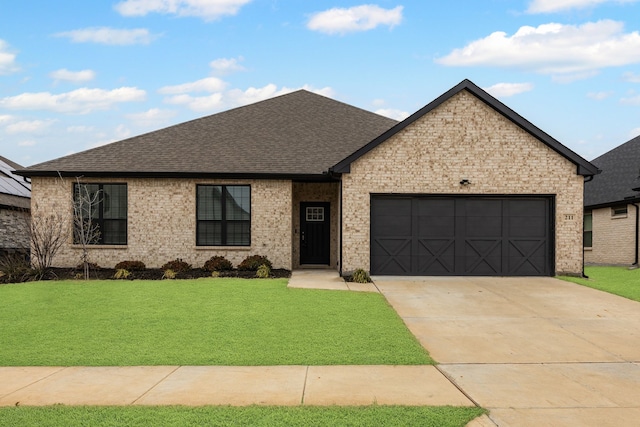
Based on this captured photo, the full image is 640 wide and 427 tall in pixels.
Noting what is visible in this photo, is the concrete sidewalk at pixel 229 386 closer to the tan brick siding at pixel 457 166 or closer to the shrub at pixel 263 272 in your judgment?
the shrub at pixel 263 272

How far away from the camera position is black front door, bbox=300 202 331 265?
19.5 metres

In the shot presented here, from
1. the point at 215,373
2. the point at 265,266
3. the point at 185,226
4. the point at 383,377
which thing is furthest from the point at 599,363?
the point at 185,226

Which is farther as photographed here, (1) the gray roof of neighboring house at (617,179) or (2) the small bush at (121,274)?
(1) the gray roof of neighboring house at (617,179)

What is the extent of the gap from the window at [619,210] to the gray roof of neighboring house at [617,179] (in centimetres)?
42

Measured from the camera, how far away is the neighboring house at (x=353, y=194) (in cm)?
1620

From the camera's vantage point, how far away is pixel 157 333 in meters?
8.90

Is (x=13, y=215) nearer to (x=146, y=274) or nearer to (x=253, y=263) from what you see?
(x=146, y=274)

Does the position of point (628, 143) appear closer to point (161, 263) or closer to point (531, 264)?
point (531, 264)

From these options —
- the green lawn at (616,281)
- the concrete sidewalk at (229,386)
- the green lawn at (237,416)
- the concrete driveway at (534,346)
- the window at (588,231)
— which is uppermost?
the window at (588,231)

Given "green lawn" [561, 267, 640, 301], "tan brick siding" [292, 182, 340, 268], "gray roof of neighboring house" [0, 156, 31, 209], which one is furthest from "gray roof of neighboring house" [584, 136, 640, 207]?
"gray roof of neighboring house" [0, 156, 31, 209]

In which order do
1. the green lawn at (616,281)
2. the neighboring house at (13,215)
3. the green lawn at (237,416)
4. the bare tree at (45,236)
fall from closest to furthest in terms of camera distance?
the green lawn at (237,416), the green lawn at (616,281), the bare tree at (45,236), the neighboring house at (13,215)

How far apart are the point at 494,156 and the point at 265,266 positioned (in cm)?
864

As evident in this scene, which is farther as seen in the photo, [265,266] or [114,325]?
[265,266]

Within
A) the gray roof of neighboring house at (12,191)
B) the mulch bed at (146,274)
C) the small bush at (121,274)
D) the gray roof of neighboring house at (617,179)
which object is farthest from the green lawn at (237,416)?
the gray roof of neighboring house at (12,191)
